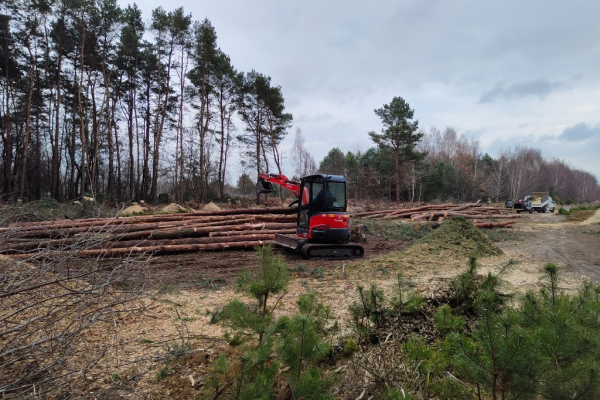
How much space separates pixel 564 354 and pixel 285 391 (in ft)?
4.96

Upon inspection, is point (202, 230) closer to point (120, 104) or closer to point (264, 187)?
point (264, 187)

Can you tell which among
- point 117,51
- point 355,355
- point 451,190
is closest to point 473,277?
point 355,355

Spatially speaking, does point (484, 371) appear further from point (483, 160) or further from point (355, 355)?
point (483, 160)

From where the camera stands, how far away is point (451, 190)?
52.9 metres

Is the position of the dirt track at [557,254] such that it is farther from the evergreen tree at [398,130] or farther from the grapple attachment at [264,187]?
the evergreen tree at [398,130]

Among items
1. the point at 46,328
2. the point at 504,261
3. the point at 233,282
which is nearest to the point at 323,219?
the point at 233,282

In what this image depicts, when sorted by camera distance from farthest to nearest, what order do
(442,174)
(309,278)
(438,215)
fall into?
1. (442,174)
2. (438,215)
3. (309,278)

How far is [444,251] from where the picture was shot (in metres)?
10.4

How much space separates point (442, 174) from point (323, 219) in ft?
141

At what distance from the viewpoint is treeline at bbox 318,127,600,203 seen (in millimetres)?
42438

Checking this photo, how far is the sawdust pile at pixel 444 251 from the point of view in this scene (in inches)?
359

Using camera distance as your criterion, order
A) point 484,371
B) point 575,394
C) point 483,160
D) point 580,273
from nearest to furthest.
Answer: point 575,394
point 484,371
point 580,273
point 483,160

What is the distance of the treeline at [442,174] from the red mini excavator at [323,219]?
28304 millimetres

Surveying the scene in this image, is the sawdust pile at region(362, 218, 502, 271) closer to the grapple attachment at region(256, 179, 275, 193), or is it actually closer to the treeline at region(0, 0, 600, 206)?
the grapple attachment at region(256, 179, 275, 193)
